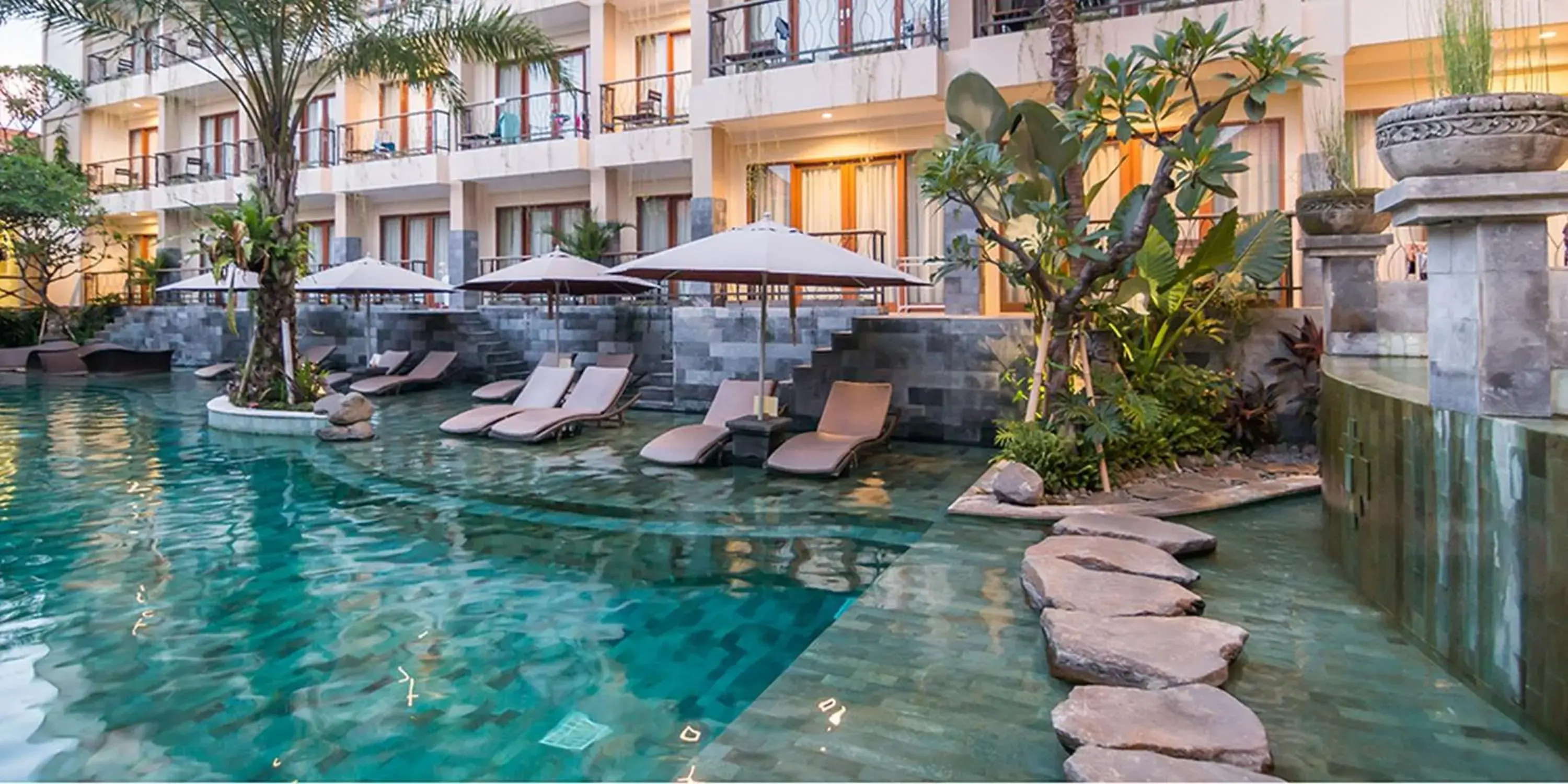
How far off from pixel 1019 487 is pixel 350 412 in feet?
28.7

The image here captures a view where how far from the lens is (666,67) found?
20.2 metres

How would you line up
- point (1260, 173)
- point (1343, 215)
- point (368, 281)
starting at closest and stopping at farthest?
1. point (1343, 215)
2. point (1260, 173)
3. point (368, 281)

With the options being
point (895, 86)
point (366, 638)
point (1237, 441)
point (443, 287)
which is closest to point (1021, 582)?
point (366, 638)

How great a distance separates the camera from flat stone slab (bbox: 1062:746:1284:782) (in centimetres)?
288

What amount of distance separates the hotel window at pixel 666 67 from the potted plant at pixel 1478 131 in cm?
1689

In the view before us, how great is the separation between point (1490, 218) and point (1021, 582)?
2.87 meters

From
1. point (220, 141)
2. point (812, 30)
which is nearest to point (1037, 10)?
point (812, 30)

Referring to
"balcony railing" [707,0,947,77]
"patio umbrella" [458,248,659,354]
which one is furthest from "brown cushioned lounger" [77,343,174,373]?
"balcony railing" [707,0,947,77]

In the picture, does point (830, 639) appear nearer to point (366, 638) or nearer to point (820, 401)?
point (366, 638)

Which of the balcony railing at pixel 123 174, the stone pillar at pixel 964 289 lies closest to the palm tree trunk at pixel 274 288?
the stone pillar at pixel 964 289

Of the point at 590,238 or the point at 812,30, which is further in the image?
the point at 590,238

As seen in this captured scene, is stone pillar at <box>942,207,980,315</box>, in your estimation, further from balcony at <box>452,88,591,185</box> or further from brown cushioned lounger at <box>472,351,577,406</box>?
balcony at <box>452,88,591,185</box>

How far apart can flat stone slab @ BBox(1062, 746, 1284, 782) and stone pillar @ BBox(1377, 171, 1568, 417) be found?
193 centimetres

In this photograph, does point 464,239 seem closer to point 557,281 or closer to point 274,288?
point 557,281
